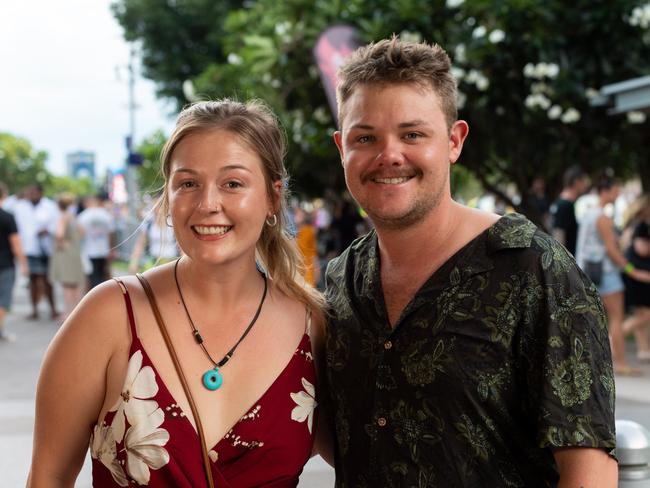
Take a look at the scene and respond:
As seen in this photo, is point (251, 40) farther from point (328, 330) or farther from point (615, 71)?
point (328, 330)

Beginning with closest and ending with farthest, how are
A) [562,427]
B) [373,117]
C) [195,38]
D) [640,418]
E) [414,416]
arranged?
[562,427]
[414,416]
[373,117]
[640,418]
[195,38]

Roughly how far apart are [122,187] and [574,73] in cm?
1458

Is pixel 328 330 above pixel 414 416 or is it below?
above

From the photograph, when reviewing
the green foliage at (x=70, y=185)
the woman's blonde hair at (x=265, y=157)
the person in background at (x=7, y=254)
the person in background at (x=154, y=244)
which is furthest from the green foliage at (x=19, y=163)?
the woman's blonde hair at (x=265, y=157)

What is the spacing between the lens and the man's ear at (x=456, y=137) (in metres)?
2.49

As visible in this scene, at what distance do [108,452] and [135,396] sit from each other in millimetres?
172

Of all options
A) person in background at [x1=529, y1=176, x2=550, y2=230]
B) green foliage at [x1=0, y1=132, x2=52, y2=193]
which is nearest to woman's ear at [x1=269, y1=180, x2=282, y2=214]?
person in background at [x1=529, y1=176, x2=550, y2=230]

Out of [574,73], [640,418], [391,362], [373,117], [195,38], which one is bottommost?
[640,418]

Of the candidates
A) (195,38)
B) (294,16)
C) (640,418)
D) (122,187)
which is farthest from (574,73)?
(195,38)

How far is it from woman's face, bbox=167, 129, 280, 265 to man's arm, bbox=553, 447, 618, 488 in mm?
1055

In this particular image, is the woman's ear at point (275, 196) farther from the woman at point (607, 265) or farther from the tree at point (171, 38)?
the tree at point (171, 38)

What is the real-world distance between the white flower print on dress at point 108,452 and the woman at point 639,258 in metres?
7.13

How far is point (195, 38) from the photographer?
2638cm

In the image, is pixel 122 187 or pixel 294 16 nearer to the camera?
pixel 294 16
